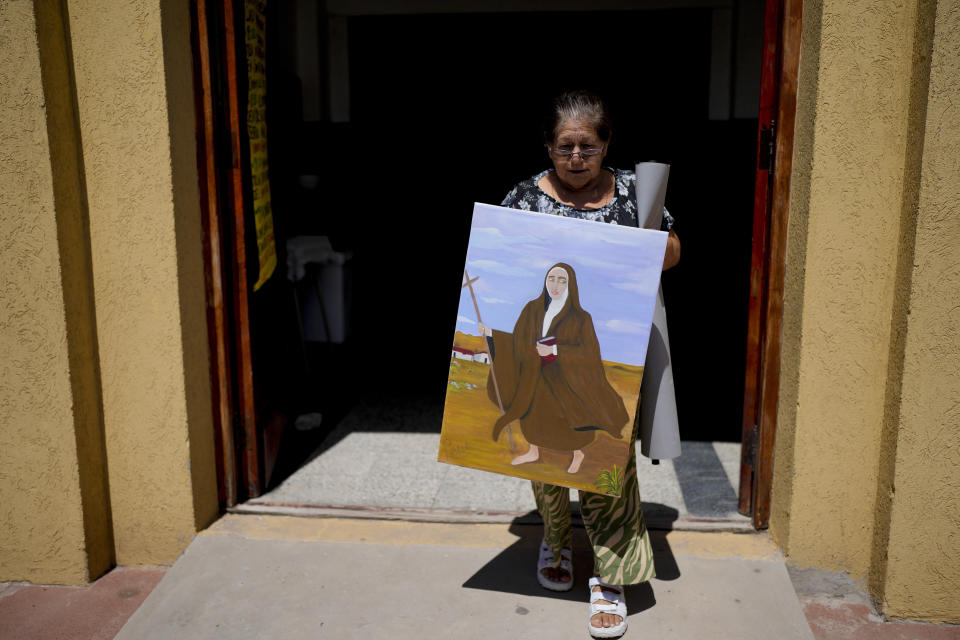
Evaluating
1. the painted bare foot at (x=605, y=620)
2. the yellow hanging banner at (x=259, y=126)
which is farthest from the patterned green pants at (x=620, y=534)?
the yellow hanging banner at (x=259, y=126)

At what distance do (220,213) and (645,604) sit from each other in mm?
2130

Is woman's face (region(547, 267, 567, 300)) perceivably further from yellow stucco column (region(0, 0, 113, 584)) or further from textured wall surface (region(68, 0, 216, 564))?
yellow stucco column (region(0, 0, 113, 584))

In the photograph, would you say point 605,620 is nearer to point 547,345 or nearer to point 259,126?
point 547,345

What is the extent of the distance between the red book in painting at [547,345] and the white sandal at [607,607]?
0.82 metres

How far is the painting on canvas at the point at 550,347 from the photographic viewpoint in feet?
7.57

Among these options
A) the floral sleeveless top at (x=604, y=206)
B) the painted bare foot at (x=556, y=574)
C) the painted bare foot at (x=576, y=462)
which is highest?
the floral sleeveless top at (x=604, y=206)

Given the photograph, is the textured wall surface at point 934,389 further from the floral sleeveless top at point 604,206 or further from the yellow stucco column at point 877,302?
the floral sleeveless top at point 604,206

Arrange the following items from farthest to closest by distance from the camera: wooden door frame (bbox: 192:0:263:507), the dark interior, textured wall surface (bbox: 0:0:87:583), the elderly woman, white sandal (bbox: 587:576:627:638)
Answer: the dark interior < wooden door frame (bbox: 192:0:263:507) < textured wall surface (bbox: 0:0:87:583) < white sandal (bbox: 587:576:627:638) < the elderly woman

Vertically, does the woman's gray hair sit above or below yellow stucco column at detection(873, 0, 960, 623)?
above

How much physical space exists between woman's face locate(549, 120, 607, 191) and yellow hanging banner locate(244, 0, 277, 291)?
4.96ft

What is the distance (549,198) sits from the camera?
2488 millimetres

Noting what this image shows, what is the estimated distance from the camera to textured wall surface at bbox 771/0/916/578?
251 centimetres

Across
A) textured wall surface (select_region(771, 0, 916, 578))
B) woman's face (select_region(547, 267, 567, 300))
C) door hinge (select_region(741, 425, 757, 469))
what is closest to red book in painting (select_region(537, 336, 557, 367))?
woman's face (select_region(547, 267, 567, 300))

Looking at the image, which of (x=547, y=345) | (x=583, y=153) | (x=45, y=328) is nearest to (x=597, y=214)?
(x=583, y=153)
